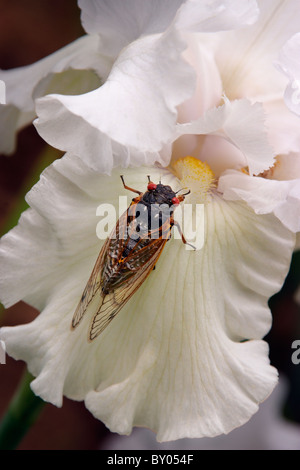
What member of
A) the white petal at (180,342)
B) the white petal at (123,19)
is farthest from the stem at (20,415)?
the white petal at (123,19)

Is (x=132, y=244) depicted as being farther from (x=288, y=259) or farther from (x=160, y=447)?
(x=160, y=447)

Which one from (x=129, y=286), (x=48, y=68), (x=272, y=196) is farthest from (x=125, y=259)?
(x=48, y=68)

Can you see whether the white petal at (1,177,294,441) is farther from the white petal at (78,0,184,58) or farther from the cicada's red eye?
the white petal at (78,0,184,58)

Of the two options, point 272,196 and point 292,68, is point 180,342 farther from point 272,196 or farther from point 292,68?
point 292,68
